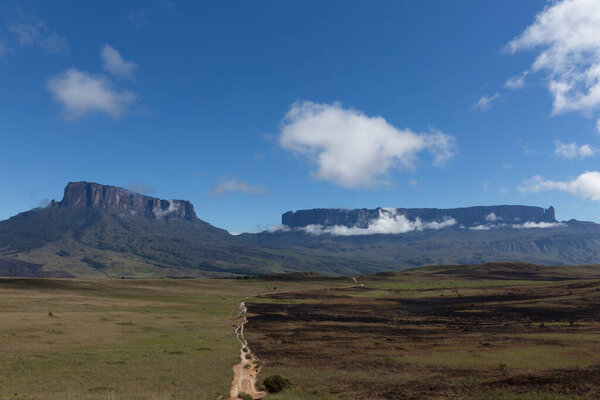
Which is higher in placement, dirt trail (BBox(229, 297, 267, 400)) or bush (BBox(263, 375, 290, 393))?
bush (BBox(263, 375, 290, 393))

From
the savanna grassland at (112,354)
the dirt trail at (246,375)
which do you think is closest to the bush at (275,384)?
the dirt trail at (246,375)

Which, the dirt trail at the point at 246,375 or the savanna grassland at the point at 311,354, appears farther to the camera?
the dirt trail at the point at 246,375

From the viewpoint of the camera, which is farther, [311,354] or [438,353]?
[311,354]

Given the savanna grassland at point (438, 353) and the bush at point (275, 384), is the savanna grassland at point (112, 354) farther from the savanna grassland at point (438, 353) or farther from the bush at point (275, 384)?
the savanna grassland at point (438, 353)

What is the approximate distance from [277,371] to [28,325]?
43916 millimetres

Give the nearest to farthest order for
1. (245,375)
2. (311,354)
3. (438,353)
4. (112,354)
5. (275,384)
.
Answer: (275,384)
(245,375)
(112,354)
(438,353)
(311,354)

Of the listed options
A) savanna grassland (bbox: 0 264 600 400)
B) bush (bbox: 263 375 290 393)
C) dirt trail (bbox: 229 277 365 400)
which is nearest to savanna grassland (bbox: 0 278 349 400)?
savanna grassland (bbox: 0 264 600 400)

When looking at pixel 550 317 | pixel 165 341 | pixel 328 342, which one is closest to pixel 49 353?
pixel 165 341

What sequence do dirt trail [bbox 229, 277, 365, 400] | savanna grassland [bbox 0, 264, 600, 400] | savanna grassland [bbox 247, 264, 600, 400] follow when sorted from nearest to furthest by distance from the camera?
savanna grassland [bbox 247, 264, 600, 400], savanna grassland [bbox 0, 264, 600, 400], dirt trail [bbox 229, 277, 365, 400]

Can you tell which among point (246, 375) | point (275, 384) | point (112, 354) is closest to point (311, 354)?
point (246, 375)

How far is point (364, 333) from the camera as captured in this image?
64.1 metres

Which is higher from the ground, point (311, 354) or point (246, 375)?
point (246, 375)

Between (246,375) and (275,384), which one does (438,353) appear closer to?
(275,384)

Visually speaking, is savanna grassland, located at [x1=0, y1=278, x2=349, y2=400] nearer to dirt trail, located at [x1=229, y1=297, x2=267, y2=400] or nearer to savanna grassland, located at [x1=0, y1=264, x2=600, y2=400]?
savanna grassland, located at [x1=0, y1=264, x2=600, y2=400]
